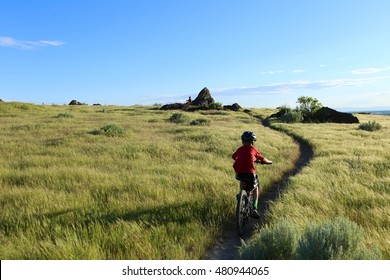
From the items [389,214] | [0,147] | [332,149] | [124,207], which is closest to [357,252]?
[389,214]

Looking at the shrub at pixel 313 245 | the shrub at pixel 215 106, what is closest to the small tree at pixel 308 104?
the shrub at pixel 215 106

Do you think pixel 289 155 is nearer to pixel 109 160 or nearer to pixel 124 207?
pixel 109 160

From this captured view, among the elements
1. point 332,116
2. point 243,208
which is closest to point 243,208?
point 243,208

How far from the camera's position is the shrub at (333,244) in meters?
5.14

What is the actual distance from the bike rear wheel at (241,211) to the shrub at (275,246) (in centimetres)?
127

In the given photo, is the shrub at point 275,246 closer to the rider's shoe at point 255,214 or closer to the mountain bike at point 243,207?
the mountain bike at point 243,207

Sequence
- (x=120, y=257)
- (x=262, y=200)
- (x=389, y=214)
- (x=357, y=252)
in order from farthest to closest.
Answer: (x=262, y=200), (x=389, y=214), (x=120, y=257), (x=357, y=252)

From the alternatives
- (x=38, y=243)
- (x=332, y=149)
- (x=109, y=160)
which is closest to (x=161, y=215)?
(x=38, y=243)

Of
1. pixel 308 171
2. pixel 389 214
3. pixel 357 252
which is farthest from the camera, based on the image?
pixel 308 171

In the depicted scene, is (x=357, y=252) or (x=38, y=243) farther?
(x=38, y=243)

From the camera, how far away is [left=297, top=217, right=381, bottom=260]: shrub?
5.14 meters

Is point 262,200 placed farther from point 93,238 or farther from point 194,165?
point 93,238

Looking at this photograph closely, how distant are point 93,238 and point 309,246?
11.6 ft

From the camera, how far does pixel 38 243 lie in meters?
5.88
